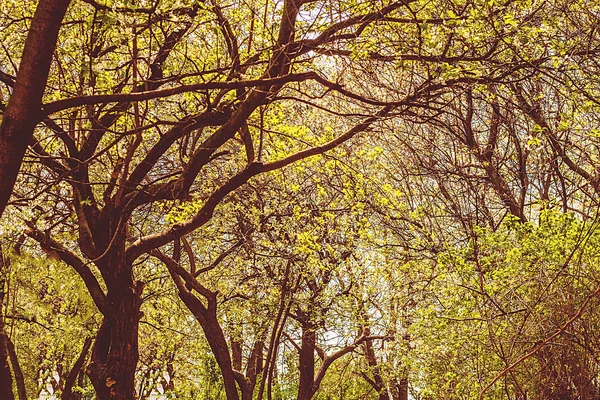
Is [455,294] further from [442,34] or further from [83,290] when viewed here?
[83,290]

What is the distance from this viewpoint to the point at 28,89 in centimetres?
402

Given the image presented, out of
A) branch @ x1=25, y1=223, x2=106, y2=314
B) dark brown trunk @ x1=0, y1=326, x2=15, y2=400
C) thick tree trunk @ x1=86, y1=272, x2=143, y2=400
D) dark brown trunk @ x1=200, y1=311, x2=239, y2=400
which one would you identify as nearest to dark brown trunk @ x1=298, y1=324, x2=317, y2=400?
dark brown trunk @ x1=200, y1=311, x2=239, y2=400

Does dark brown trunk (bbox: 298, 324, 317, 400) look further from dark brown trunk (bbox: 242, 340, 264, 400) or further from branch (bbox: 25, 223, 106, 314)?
branch (bbox: 25, 223, 106, 314)

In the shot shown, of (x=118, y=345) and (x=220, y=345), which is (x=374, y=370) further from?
(x=118, y=345)

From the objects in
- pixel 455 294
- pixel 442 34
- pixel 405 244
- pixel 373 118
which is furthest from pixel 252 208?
pixel 442 34

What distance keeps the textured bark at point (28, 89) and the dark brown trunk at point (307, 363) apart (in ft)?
34.6

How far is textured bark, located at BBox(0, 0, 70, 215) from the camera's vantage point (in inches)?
154

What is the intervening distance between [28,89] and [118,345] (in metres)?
4.96

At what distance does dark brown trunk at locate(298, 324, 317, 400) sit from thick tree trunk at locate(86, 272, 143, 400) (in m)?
6.17

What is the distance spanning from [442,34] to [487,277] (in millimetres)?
3130

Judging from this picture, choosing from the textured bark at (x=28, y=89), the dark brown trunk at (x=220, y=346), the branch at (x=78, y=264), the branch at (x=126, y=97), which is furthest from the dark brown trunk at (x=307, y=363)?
the textured bark at (x=28, y=89)

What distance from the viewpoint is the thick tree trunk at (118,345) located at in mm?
8086

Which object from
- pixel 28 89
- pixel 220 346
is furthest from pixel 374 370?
pixel 28 89

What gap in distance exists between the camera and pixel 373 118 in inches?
269
